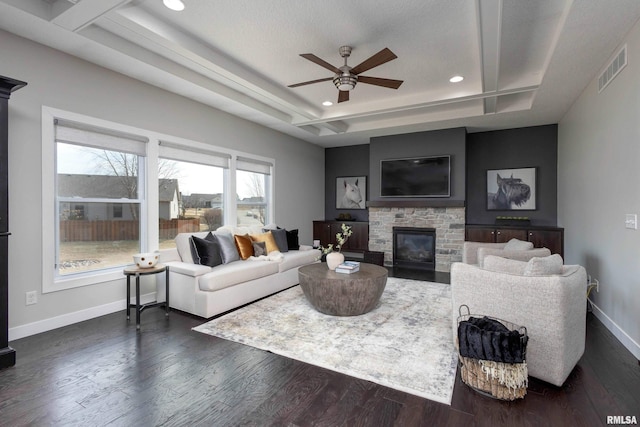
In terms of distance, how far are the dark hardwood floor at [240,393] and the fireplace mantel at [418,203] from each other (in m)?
3.56

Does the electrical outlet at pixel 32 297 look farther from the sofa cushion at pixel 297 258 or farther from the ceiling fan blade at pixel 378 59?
the ceiling fan blade at pixel 378 59

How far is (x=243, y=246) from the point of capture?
4.56 metres

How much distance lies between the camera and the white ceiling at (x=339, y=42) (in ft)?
8.81

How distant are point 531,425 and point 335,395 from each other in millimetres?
1117

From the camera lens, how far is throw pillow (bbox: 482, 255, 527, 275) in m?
2.38

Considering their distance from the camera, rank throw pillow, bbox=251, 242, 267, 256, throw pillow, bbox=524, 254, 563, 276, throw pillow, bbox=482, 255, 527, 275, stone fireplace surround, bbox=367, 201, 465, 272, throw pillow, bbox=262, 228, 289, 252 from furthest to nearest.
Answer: stone fireplace surround, bbox=367, 201, 465, 272, throw pillow, bbox=262, 228, 289, 252, throw pillow, bbox=251, 242, 267, 256, throw pillow, bbox=482, 255, 527, 275, throw pillow, bbox=524, 254, 563, 276

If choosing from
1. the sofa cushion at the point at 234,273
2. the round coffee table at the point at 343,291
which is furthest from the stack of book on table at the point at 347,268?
the sofa cushion at the point at 234,273

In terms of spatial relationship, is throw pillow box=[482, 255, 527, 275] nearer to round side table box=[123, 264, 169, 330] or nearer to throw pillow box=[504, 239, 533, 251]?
throw pillow box=[504, 239, 533, 251]

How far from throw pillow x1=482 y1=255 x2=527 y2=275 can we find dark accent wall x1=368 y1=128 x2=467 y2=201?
3909 mm

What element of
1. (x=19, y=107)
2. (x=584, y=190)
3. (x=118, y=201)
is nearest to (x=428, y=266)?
(x=584, y=190)

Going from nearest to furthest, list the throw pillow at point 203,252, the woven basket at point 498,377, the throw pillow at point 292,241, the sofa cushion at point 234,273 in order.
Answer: the woven basket at point 498,377, the sofa cushion at point 234,273, the throw pillow at point 203,252, the throw pillow at point 292,241

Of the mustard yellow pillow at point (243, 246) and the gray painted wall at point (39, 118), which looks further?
the mustard yellow pillow at point (243, 246)

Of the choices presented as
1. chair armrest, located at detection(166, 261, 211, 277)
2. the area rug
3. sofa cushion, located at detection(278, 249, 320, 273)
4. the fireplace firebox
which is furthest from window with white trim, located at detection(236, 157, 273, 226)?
the fireplace firebox

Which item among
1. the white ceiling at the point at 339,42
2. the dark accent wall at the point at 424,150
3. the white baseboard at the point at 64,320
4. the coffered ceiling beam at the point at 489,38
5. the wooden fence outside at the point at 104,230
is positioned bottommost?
the white baseboard at the point at 64,320
